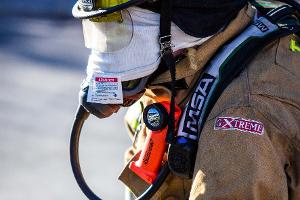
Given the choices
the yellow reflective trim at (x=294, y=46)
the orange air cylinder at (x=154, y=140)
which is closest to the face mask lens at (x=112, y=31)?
the orange air cylinder at (x=154, y=140)

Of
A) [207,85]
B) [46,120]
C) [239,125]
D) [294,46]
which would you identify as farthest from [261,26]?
[46,120]

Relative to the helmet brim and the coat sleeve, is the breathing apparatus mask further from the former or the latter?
the coat sleeve

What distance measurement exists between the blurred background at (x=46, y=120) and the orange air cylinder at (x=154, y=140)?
252 cm

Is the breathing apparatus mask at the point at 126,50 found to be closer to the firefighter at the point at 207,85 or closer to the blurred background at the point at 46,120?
the firefighter at the point at 207,85

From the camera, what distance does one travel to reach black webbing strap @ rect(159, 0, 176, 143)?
2.94 metres

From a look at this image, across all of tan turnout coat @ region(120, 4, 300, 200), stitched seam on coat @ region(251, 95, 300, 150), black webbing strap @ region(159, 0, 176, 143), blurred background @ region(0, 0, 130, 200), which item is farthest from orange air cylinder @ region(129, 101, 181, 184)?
blurred background @ region(0, 0, 130, 200)

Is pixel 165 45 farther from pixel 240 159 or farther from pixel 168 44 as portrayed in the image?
pixel 240 159

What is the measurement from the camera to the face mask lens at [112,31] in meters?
2.99

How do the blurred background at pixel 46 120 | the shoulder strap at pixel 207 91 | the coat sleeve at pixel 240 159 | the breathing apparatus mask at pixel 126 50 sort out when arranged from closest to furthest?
1. the coat sleeve at pixel 240 159
2. the shoulder strap at pixel 207 91
3. the breathing apparatus mask at pixel 126 50
4. the blurred background at pixel 46 120

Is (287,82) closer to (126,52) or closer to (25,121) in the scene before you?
(126,52)

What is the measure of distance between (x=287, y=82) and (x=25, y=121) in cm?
398

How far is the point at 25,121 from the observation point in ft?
21.9

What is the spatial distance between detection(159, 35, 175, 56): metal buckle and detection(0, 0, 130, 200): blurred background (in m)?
2.73

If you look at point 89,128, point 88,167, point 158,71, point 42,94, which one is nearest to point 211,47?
point 158,71
